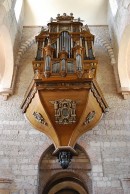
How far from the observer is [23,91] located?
8461 millimetres

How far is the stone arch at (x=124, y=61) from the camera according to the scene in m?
8.27

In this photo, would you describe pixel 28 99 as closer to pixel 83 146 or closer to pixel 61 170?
pixel 83 146

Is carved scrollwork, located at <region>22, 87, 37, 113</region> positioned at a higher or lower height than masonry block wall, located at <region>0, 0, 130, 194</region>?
higher

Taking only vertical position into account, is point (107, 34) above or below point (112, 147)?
above

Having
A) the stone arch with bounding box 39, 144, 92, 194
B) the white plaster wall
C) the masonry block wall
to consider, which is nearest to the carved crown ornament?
the masonry block wall

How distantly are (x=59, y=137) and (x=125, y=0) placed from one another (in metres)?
4.66

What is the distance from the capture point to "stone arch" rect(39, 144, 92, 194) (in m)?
7.18

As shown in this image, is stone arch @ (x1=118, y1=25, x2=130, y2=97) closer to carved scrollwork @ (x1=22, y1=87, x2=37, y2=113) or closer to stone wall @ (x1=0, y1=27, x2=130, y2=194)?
stone wall @ (x1=0, y1=27, x2=130, y2=194)

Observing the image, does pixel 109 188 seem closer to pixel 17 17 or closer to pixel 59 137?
pixel 59 137

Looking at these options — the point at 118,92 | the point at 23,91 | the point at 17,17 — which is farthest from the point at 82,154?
the point at 17,17

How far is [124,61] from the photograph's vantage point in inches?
342

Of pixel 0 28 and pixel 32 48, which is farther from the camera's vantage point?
pixel 32 48

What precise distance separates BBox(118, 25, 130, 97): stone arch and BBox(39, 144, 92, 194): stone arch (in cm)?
243

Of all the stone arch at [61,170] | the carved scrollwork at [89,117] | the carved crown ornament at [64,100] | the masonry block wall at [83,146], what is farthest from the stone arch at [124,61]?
the stone arch at [61,170]
